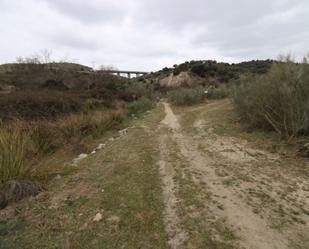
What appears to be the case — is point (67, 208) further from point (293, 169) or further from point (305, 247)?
point (293, 169)

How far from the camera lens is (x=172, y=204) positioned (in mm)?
3502

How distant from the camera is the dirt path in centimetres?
268

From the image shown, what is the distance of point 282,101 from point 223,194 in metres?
4.79

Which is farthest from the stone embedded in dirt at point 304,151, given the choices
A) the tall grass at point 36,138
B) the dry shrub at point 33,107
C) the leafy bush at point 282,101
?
the dry shrub at point 33,107

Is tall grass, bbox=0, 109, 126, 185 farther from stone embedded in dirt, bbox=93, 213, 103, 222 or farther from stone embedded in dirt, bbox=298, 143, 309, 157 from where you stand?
stone embedded in dirt, bbox=298, 143, 309, 157

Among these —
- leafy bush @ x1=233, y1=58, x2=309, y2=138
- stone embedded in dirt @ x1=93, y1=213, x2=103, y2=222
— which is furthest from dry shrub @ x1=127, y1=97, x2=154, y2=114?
stone embedded in dirt @ x1=93, y1=213, x2=103, y2=222

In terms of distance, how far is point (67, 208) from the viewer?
349 cm

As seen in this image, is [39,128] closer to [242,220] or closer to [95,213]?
[95,213]

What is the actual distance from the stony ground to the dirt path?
13 millimetres

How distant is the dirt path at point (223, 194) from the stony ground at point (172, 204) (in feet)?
0.04

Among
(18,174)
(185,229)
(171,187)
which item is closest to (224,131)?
(171,187)

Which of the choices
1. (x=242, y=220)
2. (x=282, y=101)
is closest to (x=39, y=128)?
(x=242, y=220)

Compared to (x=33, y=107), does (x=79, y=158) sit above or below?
below

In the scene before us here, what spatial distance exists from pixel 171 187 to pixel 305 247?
81.4 inches
